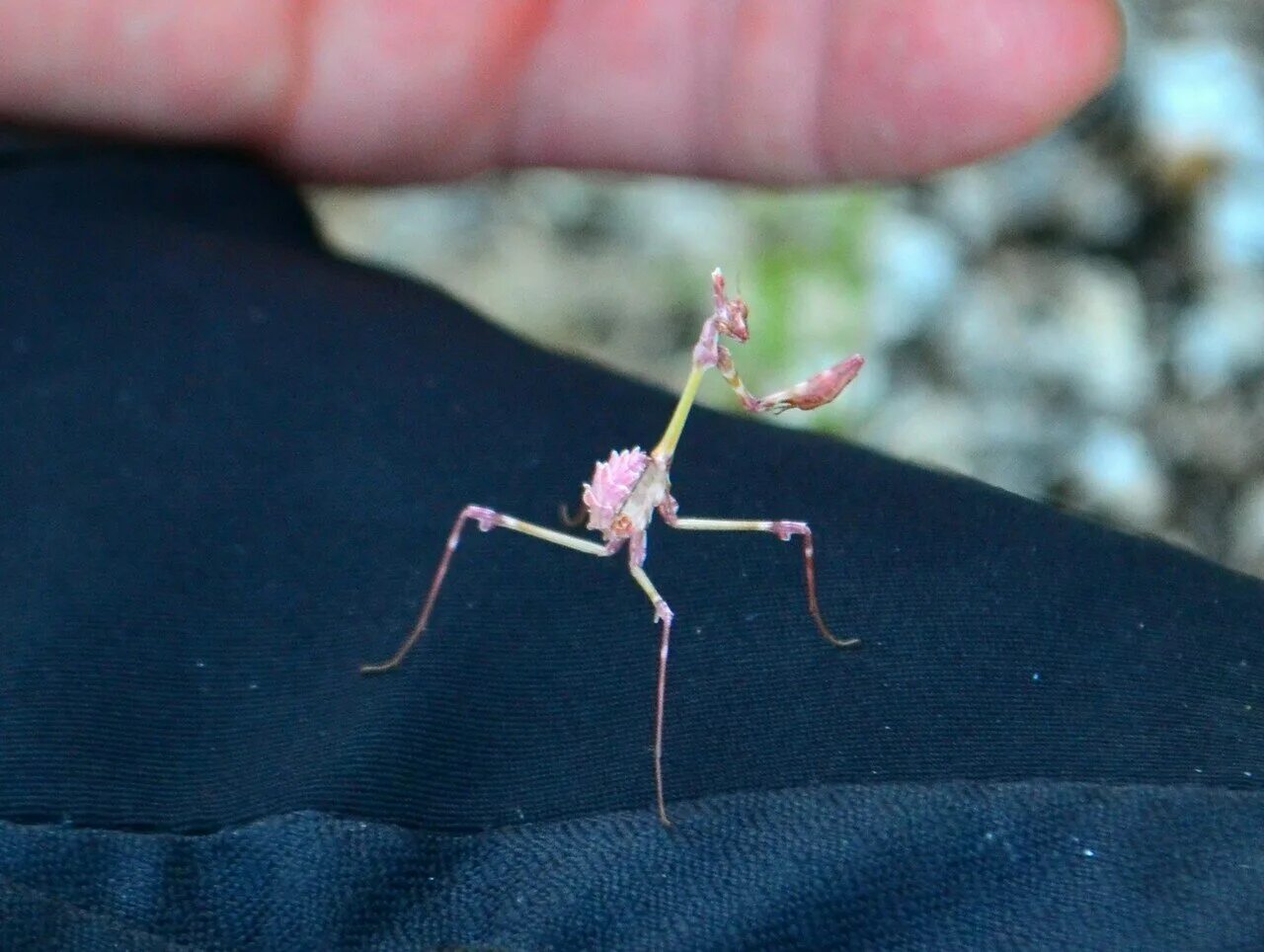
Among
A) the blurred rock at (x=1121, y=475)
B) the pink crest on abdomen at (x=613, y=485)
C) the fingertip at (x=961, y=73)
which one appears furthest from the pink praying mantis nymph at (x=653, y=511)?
the blurred rock at (x=1121, y=475)

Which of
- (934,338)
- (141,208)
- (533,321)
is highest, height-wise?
(141,208)

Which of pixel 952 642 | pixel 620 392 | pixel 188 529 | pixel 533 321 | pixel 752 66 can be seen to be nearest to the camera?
pixel 952 642

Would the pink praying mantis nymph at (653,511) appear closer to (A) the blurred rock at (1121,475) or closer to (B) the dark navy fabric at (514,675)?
(B) the dark navy fabric at (514,675)

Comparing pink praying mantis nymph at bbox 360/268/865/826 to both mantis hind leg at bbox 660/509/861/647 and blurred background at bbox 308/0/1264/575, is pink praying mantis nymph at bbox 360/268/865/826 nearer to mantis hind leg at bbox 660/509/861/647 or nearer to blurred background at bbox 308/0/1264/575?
mantis hind leg at bbox 660/509/861/647

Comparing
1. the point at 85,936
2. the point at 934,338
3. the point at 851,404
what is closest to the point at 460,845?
the point at 85,936

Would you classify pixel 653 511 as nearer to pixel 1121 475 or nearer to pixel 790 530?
pixel 790 530

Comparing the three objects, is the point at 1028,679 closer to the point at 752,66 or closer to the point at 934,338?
the point at 752,66

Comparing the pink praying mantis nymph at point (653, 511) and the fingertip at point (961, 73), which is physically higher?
the fingertip at point (961, 73)
